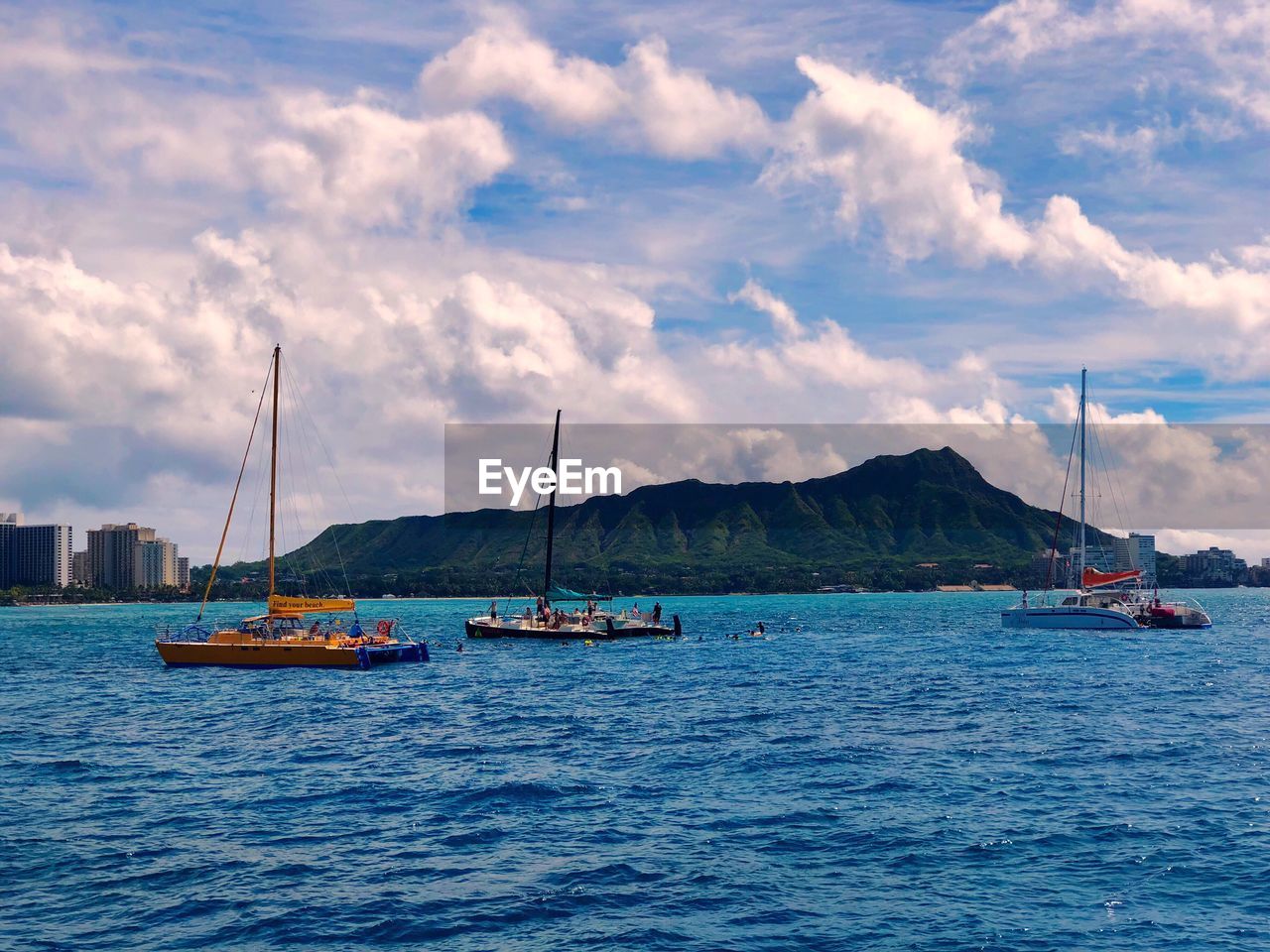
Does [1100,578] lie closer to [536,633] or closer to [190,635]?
[536,633]

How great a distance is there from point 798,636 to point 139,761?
92110mm

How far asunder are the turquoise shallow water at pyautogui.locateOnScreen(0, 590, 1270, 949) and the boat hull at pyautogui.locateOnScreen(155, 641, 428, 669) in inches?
486

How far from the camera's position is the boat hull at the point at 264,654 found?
256 feet

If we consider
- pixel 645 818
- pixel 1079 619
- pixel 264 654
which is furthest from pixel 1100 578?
pixel 645 818

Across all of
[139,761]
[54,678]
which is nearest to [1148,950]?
[139,761]

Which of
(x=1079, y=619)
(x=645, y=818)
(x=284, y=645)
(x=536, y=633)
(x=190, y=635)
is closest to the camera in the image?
A: (x=645, y=818)

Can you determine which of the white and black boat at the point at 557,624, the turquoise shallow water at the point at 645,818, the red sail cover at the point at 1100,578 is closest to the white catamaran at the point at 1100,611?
the red sail cover at the point at 1100,578

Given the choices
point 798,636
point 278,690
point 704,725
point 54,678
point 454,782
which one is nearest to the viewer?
point 454,782

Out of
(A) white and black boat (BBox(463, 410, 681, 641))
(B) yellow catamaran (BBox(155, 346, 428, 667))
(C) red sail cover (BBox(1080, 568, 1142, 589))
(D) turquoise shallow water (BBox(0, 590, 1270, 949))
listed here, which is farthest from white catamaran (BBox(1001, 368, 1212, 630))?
(B) yellow catamaran (BBox(155, 346, 428, 667))

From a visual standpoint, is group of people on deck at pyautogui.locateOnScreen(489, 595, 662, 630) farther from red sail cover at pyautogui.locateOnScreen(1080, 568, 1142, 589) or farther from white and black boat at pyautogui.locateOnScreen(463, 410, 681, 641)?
red sail cover at pyautogui.locateOnScreen(1080, 568, 1142, 589)

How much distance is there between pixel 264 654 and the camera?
258ft

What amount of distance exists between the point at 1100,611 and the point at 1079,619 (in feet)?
7.84

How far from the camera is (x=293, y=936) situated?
2211cm

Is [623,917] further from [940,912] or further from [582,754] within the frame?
[582,754]
